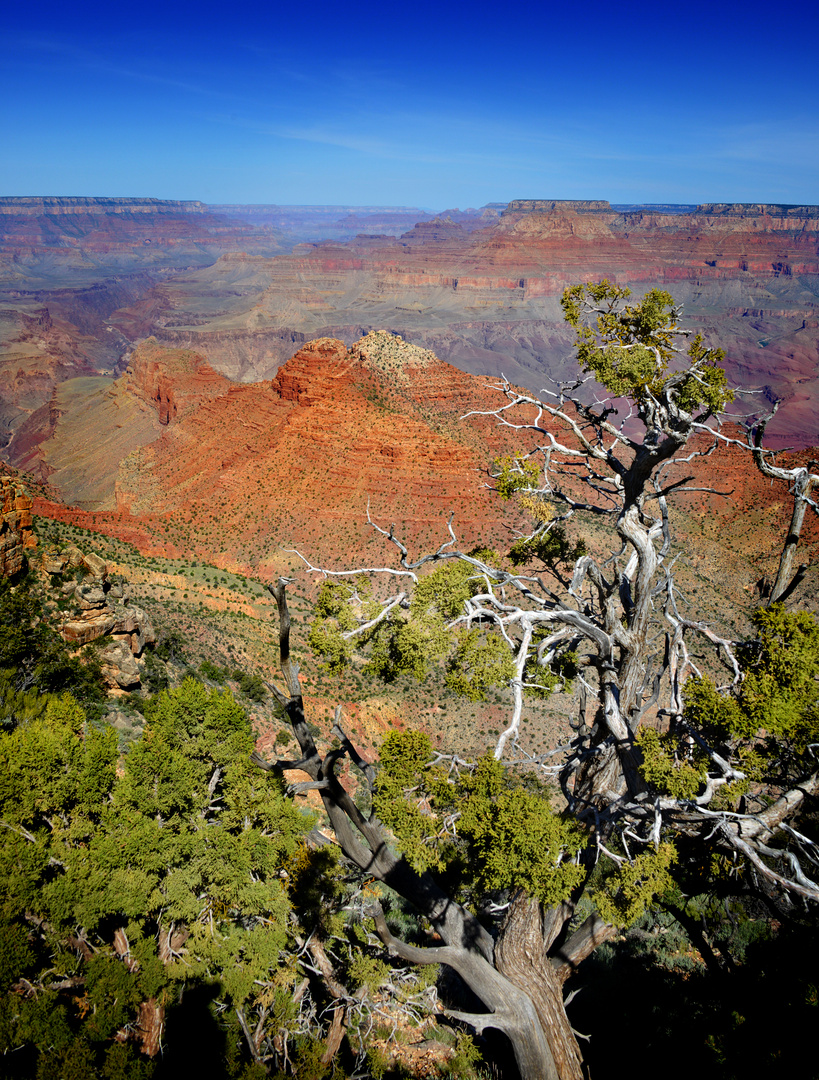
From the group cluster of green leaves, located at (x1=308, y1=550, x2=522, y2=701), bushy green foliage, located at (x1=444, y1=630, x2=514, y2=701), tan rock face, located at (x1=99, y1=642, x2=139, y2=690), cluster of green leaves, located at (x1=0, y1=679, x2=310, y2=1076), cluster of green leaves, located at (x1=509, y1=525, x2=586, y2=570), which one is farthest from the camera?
tan rock face, located at (x1=99, y1=642, x2=139, y2=690)

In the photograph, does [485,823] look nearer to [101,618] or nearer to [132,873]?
[132,873]

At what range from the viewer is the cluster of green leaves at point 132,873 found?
27.7 ft

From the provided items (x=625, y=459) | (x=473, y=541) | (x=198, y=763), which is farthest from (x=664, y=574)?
(x=625, y=459)

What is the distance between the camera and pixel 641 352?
962 centimetres

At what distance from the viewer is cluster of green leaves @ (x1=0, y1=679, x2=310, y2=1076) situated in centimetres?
844

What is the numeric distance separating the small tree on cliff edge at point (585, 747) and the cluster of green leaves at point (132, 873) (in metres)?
1.51

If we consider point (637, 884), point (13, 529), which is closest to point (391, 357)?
point (13, 529)

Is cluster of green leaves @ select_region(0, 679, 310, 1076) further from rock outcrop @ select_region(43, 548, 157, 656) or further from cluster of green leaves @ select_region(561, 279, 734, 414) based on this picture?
rock outcrop @ select_region(43, 548, 157, 656)

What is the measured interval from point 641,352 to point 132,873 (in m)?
11.4

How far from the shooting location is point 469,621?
9.40 meters

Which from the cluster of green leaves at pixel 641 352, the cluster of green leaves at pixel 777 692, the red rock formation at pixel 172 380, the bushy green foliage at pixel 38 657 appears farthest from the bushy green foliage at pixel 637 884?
the red rock formation at pixel 172 380

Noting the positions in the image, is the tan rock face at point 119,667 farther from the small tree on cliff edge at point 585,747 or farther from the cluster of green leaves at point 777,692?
the cluster of green leaves at point 777,692

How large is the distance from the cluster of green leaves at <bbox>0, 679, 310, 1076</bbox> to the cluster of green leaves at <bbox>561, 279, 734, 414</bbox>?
9.07 m

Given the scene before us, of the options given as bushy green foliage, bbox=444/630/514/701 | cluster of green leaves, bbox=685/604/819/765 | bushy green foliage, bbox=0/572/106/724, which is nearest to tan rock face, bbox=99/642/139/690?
bushy green foliage, bbox=0/572/106/724
